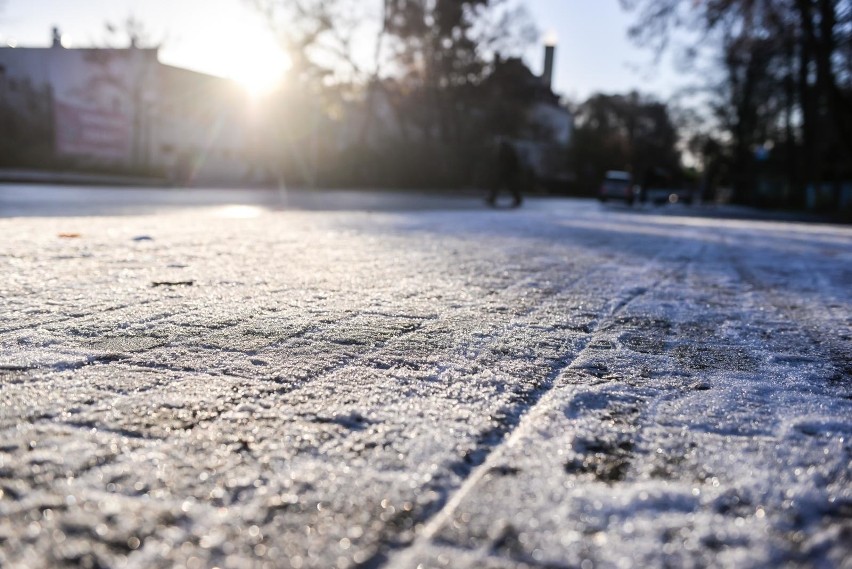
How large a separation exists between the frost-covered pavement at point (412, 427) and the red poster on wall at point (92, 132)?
29.7 meters

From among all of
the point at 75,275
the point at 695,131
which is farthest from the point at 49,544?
the point at 695,131

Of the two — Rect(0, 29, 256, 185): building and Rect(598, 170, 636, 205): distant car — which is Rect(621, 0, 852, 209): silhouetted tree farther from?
Rect(0, 29, 256, 185): building

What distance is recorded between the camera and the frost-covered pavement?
1.04 meters

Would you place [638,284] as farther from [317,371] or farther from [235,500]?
[235,500]

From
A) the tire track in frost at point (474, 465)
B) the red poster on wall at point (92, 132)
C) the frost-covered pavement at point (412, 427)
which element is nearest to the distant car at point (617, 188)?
the red poster on wall at point (92, 132)

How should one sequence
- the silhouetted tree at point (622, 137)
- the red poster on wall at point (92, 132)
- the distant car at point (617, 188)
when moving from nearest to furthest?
the red poster on wall at point (92, 132) → the distant car at point (617, 188) → the silhouetted tree at point (622, 137)

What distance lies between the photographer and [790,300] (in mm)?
3510

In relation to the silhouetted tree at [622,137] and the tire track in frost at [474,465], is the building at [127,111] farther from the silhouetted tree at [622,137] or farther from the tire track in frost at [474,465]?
the silhouetted tree at [622,137]

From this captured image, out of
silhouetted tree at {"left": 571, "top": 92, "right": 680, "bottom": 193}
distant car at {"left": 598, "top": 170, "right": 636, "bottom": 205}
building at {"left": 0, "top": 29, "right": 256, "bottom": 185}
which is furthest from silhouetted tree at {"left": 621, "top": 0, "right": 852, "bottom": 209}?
silhouetted tree at {"left": 571, "top": 92, "right": 680, "bottom": 193}

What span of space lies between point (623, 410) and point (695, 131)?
147 ft

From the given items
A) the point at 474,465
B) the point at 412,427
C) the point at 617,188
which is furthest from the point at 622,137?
the point at 474,465

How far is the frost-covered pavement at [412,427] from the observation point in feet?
3.40

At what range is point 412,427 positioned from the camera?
4.84 ft

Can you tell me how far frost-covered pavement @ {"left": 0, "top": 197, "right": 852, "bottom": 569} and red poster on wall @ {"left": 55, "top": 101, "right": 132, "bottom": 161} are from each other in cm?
2968
